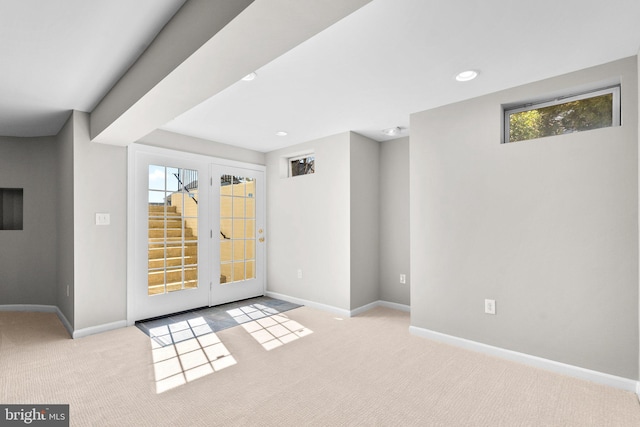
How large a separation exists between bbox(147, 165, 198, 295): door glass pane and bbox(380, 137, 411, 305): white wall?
254 centimetres

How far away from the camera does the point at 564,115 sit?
2.59m

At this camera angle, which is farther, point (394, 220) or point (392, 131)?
point (394, 220)

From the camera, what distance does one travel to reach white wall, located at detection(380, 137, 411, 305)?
4281 millimetres

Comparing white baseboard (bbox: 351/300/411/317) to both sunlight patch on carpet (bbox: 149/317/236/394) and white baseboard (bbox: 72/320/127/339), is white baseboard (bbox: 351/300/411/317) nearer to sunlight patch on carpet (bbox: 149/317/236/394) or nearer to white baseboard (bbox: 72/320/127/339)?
sunlight patch on carpet (bbox: 149/317/236/394)

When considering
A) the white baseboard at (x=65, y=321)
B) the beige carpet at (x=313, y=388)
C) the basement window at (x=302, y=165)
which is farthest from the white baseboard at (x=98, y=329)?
the basement window at (x=302, y=165)

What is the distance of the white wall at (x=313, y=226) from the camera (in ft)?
13.4

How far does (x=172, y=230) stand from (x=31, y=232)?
79.6 inches

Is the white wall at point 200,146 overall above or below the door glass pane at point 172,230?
above

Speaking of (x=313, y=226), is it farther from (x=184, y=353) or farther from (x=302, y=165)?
(x=184, y=353)

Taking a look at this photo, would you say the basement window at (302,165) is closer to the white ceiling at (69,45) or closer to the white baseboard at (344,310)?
the white baseboard at (344,310)

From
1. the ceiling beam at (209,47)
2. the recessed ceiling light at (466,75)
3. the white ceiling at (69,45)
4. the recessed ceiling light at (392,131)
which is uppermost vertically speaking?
the white ceiling at (69,45)

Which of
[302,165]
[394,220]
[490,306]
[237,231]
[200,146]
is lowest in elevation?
[490,306]

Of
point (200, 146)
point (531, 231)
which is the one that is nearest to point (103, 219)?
point (200, 146)

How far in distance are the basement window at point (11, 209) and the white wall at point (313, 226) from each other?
342 cm
